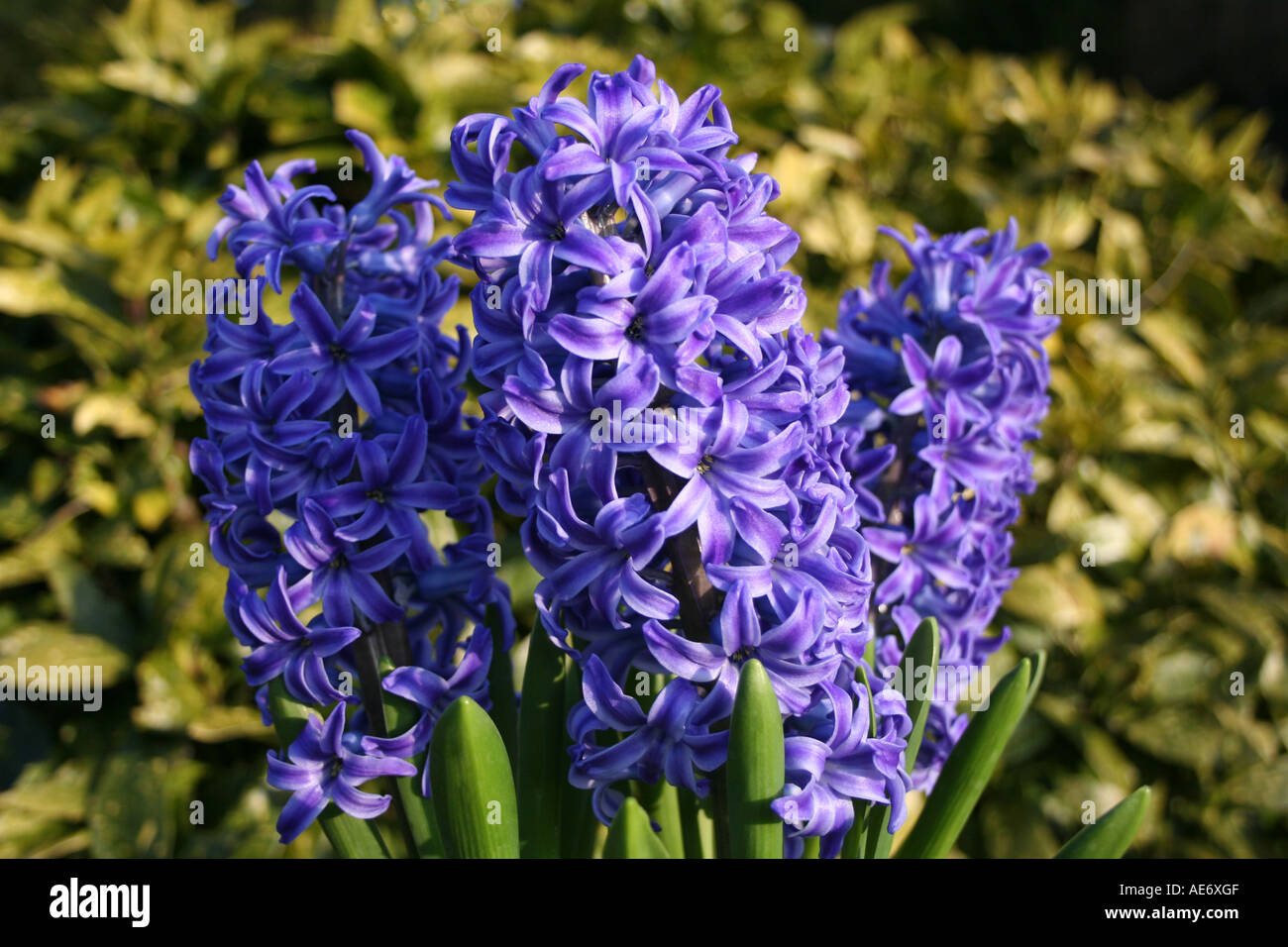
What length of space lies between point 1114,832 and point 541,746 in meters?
0.64

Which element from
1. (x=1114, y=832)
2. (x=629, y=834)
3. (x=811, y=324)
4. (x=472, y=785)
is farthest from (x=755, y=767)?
(x=811, y=324)

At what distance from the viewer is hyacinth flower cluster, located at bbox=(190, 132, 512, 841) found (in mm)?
1054

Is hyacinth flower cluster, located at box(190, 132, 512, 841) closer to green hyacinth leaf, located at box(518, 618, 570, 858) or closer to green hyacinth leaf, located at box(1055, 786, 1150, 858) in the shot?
green hyacinth leaf, located at box(518, 618, 570, 858)

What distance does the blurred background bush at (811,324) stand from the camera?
8.52 feet

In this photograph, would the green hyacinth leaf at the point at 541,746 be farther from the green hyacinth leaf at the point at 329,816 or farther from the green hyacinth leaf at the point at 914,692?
the green hyacinth leaf at the point at 914,692

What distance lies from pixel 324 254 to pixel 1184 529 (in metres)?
2.73

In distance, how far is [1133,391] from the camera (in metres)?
3.10

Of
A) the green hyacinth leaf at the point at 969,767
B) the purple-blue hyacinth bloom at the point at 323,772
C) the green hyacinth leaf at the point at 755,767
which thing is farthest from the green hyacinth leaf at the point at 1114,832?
the purple-blue hyacinth bloom at the point at 323,772

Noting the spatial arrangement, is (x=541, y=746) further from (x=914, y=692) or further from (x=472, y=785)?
(x=914, y=692)

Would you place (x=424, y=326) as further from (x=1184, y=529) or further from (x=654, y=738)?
(x=1184, y=529)

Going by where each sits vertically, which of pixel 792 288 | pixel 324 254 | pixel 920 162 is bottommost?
pixel 792 288

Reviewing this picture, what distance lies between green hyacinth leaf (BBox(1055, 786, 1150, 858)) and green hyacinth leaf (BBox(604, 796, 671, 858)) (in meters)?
0.50


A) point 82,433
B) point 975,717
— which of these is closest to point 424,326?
point 975,717

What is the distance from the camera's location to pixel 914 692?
46.0 inches
